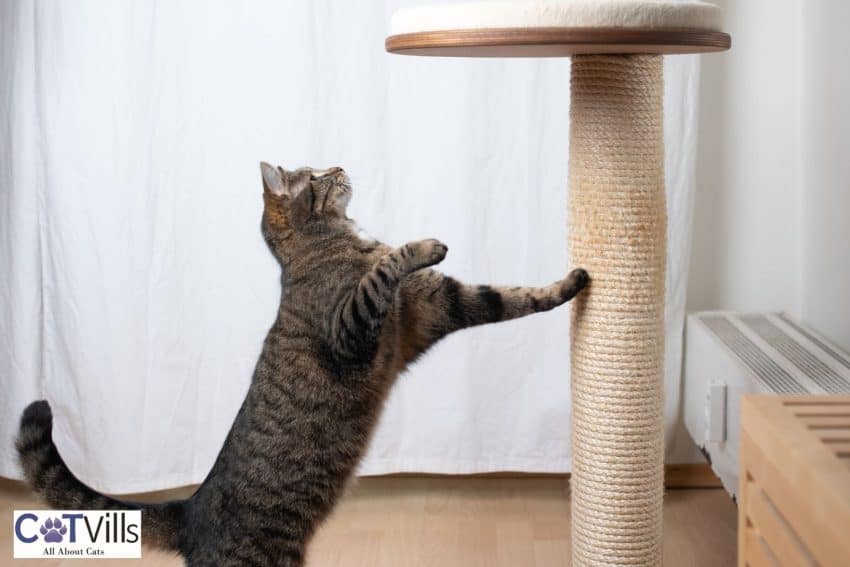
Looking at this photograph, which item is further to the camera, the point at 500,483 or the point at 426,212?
the point at 500,483

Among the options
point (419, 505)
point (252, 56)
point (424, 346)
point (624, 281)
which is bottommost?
point (419, 505)

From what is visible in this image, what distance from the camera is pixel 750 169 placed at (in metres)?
2.37

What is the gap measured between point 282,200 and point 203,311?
732 mm

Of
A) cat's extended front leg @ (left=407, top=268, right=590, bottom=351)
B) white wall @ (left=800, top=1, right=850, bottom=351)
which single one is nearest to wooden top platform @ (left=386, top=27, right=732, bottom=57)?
cat's extended front leg @ (left=407, top=268, right=590, bottom=351)

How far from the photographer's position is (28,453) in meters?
1.67

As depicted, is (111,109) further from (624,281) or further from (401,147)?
(624,281)

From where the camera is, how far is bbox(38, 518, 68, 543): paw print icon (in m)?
2.17

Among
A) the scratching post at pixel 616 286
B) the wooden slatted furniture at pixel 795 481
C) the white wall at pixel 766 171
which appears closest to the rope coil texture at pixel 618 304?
the scratching post at pixel 616 286

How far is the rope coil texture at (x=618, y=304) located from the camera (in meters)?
1.59

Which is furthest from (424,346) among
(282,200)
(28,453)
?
(28,453)

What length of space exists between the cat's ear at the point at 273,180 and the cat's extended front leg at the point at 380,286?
232mm

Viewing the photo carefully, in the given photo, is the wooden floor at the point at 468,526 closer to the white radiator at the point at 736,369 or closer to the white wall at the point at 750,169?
the white radiator at the point at 736,369

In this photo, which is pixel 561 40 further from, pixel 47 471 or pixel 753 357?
pixel 47 471

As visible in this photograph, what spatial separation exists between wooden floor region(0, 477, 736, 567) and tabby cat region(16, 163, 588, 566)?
370 millimetres
